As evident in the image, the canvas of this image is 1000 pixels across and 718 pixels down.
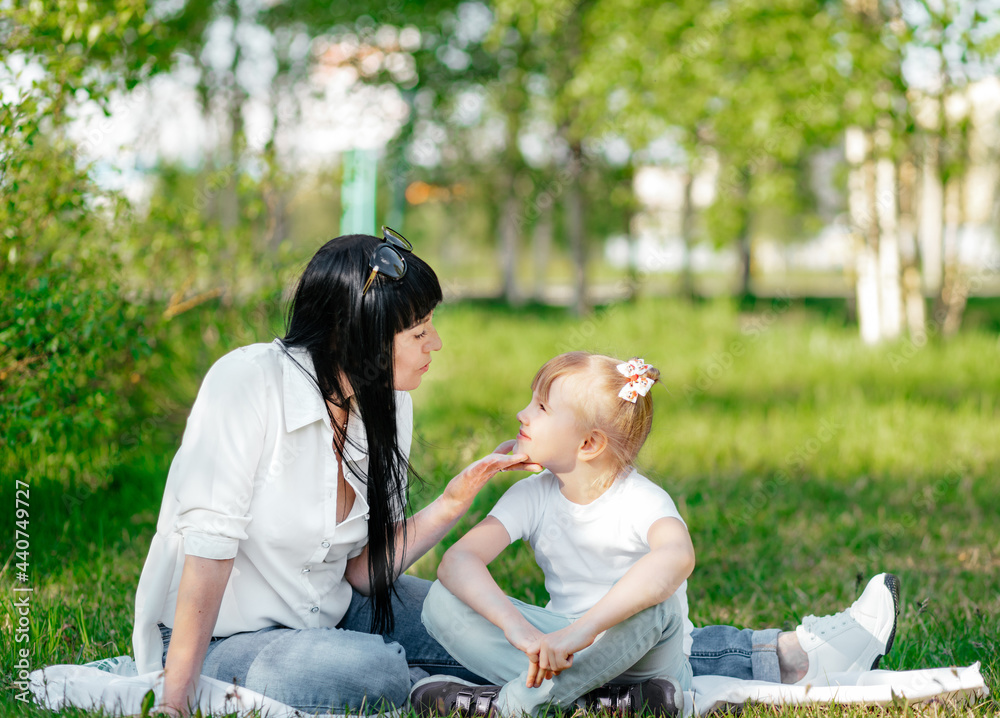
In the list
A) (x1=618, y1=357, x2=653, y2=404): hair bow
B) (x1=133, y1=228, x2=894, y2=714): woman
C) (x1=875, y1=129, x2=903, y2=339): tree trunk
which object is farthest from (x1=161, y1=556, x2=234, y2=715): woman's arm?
(x1=875, y1=129, x2=903, y2=339): tree trunk

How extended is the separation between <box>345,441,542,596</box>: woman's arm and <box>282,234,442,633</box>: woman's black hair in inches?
5.1

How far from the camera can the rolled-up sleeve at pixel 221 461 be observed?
6.39ft

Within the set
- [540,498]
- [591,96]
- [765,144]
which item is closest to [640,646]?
[540,498]

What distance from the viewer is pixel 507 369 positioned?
7.83m

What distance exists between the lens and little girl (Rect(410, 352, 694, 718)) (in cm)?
208

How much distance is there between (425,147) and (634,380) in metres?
14.1

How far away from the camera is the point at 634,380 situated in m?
2.24

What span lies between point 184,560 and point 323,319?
0.63 metres

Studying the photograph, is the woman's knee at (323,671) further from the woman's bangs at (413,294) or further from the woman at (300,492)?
the woman's bangs at (413,294)

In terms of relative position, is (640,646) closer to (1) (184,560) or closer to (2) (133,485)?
(1) (184,560)

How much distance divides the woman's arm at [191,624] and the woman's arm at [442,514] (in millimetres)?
515

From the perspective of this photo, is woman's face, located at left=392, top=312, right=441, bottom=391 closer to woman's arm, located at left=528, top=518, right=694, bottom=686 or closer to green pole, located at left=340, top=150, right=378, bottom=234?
woman's arm, located at left=528, top=518, right=694, bottom=686

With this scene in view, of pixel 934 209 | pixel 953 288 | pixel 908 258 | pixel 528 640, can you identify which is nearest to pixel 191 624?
pixel 528 640

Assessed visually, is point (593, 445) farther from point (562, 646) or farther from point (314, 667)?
point (314, 667)
